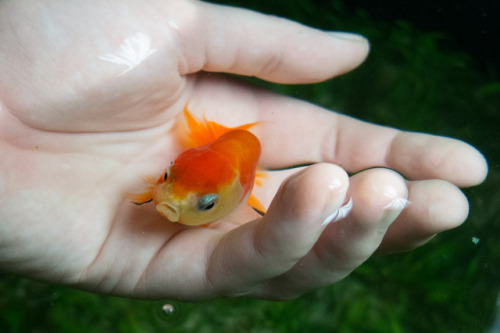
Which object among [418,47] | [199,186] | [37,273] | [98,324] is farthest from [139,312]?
[418,47]

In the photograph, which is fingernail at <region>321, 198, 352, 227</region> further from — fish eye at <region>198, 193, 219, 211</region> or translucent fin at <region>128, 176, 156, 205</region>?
translucent fin at <region>128, 176, 156, 205</region>

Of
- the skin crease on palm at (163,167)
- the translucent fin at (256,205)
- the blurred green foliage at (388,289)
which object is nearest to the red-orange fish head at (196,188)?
the skin crease on palm at (163,167)

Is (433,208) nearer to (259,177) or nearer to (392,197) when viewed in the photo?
(392,197)

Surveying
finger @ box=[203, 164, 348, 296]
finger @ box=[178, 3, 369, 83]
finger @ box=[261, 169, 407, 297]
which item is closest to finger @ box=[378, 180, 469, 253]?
finger @ box=[261, 169, 407, 297]

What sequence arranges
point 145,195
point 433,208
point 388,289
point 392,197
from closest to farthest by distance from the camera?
point 392,197 < point 433,208 < point 145,195 < point 388,289

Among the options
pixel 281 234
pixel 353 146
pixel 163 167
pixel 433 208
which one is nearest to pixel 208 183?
pixel 281 234

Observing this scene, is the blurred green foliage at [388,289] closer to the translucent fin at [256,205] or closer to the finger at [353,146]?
the finger at [353,146]
